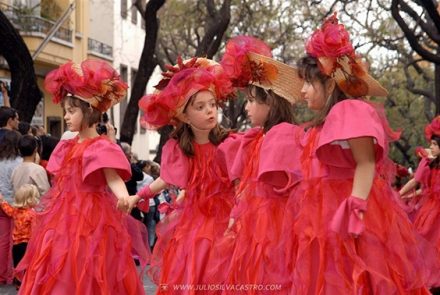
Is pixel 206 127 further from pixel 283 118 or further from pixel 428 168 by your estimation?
pixel 428 168

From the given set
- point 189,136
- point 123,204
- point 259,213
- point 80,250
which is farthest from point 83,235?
point 259,213

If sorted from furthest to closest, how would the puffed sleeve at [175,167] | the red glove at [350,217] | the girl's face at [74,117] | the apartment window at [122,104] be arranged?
the apartment window at [122,104] < the girl's face at [74,117] < the puffed sleeve at [175,167] < the red glove at [350,217]

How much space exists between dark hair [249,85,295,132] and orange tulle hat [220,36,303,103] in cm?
6

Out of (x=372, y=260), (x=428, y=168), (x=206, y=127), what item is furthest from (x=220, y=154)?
(x=428, y=168)

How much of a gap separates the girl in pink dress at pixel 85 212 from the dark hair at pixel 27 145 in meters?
3.37

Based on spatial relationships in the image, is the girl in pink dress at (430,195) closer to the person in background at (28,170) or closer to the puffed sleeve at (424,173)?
the puffed sleeve at (424,173)

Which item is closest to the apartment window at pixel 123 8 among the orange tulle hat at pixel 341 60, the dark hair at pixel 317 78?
the dark hair at pixel 317 78

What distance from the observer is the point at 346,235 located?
5121mm

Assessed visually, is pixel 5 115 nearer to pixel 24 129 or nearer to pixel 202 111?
pixel 24 129

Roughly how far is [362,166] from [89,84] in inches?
109

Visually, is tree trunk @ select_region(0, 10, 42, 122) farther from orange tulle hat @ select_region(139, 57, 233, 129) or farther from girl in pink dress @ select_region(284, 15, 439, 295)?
girl in pink dress @ select_region(284, 15, 439, 295)

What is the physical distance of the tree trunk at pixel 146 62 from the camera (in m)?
17.7

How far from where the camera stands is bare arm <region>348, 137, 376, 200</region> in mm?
5094

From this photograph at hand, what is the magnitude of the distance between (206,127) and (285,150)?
1.15m
